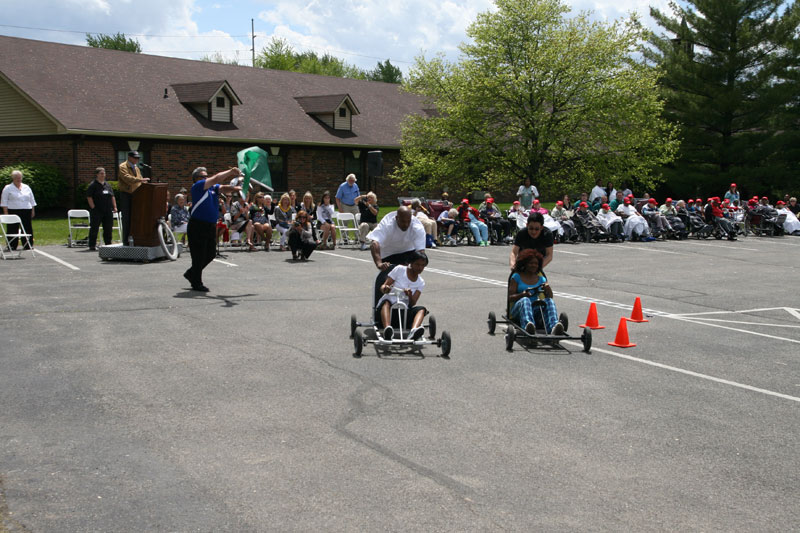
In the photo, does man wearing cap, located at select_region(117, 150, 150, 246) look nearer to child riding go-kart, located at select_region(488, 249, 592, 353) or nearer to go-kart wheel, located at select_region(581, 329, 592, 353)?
child riding go-kart, located at select_region(488, 249, 592, 353)

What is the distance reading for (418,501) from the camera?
16.2 feet

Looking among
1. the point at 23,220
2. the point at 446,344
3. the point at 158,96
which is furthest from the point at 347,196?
the point at 158,96

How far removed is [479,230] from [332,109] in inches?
696

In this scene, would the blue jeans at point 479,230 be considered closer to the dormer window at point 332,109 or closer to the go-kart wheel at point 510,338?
the go-kart wheel at point 510,338

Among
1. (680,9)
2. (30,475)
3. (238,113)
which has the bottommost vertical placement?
(30,475)

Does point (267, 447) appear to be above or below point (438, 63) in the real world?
below

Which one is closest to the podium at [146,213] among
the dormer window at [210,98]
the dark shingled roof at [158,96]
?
the dark shingled roof at [158,96]

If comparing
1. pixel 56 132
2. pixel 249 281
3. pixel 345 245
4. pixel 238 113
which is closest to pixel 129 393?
pixel 249 281

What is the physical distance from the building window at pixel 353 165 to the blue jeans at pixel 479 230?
17.0 metres

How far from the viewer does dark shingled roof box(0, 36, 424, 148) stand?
32.3m

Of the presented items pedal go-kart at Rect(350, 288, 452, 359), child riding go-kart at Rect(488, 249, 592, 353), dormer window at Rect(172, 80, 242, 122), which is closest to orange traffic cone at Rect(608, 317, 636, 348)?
child riding go-kart at Rect(488, 249, 592, 353)

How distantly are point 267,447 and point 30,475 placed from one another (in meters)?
1.52

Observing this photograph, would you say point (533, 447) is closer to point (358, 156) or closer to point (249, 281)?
point (249, 281)

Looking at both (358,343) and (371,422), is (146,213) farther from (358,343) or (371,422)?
(371,422)
